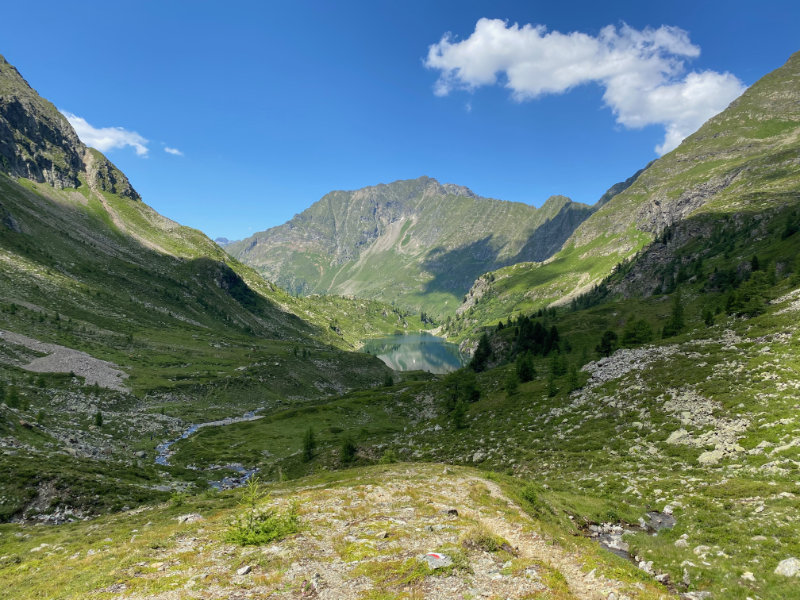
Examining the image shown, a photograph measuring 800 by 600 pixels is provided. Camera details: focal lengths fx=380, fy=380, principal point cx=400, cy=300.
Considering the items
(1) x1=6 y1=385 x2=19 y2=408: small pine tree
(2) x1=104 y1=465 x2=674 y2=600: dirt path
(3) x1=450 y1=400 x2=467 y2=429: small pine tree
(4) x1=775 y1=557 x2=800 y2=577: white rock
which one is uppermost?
(1) x1=6 y1=385 x2=19 y2=408: small pine tree

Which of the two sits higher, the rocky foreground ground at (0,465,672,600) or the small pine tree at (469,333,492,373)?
the rocky foreground ground at (0,465,672,600)

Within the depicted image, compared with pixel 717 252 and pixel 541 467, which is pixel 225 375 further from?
pixel 717 252

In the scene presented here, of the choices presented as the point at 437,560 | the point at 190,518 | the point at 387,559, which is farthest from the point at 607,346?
the point at 190,518

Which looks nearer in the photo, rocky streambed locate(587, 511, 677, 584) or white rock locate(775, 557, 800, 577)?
white rock locate(775, 557, 800, 577)

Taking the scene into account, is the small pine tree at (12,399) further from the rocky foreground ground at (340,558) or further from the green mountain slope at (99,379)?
the rocky foreground ground at (340,558)

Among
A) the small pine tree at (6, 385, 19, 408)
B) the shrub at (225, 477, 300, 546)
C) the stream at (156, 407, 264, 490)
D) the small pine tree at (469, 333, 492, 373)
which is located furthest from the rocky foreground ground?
the small pine tree at (469, 333, 492, 373)

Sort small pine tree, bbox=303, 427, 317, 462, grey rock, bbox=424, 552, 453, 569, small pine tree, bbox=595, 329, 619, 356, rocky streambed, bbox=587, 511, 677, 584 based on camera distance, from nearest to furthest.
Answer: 1. grey rock, bbox=424, 552, 453, 569
2. rocky streambed, bbox=587, 511, 677, 584
3. small pine tree, bbox=303, 427, 317, 462
4. small pine tree, bbox=595, 329, 619, 356

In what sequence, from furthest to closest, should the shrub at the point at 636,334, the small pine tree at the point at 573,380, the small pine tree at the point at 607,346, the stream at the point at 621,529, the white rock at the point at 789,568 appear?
the small pine tree at the point at 607,346
the shrub at the point at 636,334
the small pine tree at the point at 573,380
the stream at the point at 621,529
the white rock at the point at 789,568

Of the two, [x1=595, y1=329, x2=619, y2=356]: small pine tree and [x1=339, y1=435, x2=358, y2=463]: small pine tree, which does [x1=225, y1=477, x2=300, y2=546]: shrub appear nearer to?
[x1=339, y1=435, x2=358, y2=463]: small pine tree

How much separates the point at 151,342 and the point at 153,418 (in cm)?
7620

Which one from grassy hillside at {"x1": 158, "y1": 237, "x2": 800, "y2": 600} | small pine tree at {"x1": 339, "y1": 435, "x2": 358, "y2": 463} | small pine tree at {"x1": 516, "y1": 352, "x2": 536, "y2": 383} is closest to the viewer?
grassy hillside at {"x1": 158, "y1": 237, "x2": 800, "y2": 600}

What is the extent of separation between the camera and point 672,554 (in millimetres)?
17156

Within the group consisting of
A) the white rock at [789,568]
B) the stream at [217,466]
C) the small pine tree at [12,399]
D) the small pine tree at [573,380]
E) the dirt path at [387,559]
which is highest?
the small pine tree at [12,399]

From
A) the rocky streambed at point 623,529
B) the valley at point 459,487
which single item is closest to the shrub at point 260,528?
the valley at point 459,487
